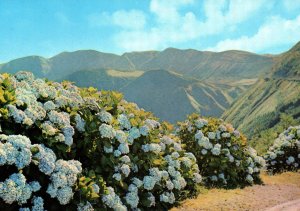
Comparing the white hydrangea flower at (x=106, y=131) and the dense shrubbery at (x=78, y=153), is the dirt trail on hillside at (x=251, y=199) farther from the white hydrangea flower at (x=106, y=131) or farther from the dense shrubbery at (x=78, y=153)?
the white hydrangea flower at (x=106, y=131)

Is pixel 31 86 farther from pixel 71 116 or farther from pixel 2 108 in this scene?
pixel 2 108

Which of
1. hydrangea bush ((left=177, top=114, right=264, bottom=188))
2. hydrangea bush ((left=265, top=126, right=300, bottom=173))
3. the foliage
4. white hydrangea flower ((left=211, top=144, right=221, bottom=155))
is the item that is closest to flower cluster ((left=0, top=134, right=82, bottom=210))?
white hydrangea flower ((left=211, top=144, right=221, bottom=155))

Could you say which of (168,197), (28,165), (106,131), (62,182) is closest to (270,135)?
(168,197)

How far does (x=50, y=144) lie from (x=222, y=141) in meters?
11.2

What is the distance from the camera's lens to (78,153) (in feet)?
32.4

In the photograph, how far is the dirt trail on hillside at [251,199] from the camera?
12945 mm

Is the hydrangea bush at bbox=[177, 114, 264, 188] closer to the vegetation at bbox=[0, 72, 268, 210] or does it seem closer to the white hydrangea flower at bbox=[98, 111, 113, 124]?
the vegetation at bbox=[0, 72, 268, 210]

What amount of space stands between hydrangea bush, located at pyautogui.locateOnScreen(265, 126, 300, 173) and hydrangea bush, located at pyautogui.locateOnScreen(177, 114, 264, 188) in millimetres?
5909

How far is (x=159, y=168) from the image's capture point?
12.5 m

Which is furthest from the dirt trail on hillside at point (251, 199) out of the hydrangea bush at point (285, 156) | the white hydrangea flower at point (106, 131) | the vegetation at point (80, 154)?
the hydrangea bush at point (285, 156)

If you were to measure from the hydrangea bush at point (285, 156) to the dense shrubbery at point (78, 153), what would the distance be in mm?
12650

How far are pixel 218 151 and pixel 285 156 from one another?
9.71 m

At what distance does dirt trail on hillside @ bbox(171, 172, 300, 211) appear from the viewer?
12.9 metres

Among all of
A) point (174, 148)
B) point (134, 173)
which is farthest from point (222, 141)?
point (134, 173)
